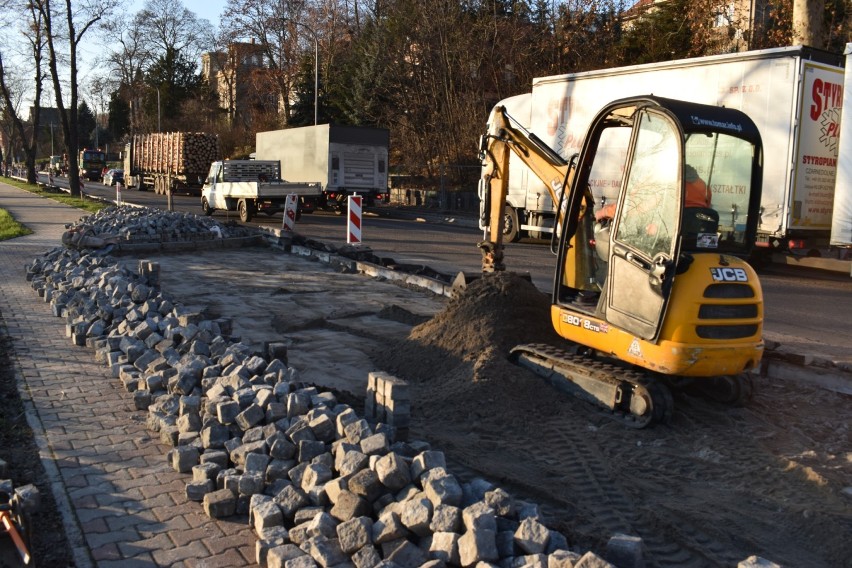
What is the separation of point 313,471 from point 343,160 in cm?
2705

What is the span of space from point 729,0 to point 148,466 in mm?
26380

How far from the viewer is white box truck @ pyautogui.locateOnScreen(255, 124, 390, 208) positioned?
1216 inches

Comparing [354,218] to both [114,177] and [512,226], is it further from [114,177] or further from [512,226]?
[114,177]

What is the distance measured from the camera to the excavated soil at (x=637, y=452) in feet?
15.0

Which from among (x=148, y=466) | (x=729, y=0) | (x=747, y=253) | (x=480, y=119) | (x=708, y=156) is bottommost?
(x=148, y=466)

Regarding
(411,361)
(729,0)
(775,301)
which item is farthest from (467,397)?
(729,0)

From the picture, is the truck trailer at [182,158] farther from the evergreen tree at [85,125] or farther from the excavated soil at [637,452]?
the evergreen tree at [85,125]

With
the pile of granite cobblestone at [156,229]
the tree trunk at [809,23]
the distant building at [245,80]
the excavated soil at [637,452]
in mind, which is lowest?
the excavated soil at [637,452]

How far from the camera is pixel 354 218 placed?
16.9 m

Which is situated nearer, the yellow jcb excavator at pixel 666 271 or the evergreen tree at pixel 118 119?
the yellow jcb excavator at pixel 666 271

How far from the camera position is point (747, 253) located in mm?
6371

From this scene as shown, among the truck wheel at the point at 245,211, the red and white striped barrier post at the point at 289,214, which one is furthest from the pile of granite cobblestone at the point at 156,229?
the truck wheel at the point at 245,211

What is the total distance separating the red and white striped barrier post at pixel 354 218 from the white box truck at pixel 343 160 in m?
13.7

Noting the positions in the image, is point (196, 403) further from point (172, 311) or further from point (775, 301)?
point (775, 301)
